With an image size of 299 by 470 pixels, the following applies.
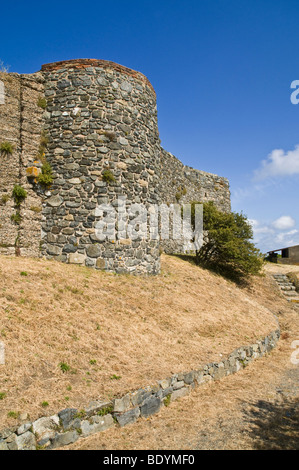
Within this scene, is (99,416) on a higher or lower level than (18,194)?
lower

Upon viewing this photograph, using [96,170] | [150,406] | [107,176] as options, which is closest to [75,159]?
[96,170]

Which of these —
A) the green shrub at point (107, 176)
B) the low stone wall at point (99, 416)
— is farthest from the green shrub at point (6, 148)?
the low stone wall at point (99, 416)

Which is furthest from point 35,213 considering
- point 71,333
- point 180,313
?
point 180,313

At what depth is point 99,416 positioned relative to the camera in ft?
18.1

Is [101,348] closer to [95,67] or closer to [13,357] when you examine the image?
[13,357]

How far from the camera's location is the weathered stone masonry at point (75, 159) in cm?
1071

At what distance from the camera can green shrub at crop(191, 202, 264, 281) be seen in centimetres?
1598

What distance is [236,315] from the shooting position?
1189cm

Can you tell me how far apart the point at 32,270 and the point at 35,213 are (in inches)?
103

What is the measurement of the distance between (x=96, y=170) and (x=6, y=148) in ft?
9.60

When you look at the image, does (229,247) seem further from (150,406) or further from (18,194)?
(150,406)

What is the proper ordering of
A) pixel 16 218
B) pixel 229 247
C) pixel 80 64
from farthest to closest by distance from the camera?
1. pixel 229 247
2. pixel 80 64
3. pixel 16 218

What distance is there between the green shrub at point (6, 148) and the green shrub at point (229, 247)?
975cm

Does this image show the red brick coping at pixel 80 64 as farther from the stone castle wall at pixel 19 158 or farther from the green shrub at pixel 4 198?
the green shrub at pixel 4 198
